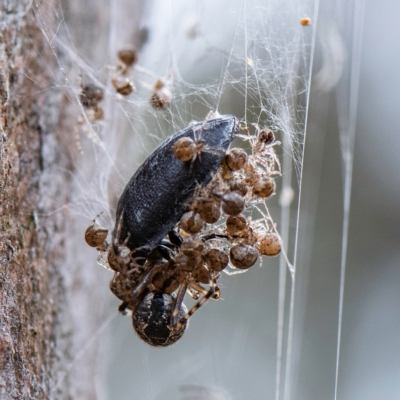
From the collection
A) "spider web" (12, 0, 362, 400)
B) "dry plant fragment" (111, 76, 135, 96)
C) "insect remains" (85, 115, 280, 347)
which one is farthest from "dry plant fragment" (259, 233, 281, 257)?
"dry plant fragment" (111, 76, 135, 96)

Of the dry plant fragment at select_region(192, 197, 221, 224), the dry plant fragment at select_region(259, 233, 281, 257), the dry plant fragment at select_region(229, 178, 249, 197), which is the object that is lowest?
the dry plant fragment at select_region(259, 233, 281, 257)

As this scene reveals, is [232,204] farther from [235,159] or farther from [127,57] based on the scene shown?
[127,57]

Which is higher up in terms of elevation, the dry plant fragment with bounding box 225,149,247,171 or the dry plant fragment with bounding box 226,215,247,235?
the dry plant fragment with bounding box 225,149,247,171

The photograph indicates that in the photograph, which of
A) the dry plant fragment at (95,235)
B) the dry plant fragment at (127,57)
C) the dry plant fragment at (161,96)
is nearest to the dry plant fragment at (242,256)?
the dry plant fragment at (95,235)

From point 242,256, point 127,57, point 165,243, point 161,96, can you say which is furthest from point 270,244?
point 127,57

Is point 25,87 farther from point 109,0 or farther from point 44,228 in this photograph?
point 109,0

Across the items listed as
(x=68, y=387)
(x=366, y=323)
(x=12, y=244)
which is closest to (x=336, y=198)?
(x=366, y=323)

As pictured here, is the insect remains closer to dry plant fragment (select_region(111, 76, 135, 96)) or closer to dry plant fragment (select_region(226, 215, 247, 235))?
dry plant fragment (select_region(226, 215, 247, 235))

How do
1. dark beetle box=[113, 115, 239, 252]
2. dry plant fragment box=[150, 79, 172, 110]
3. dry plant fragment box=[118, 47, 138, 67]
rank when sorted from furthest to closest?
dry plant fragment box=[118, 47, 138, 67] → dry plant fragment box=[150, 79, 172, 110] → dark beetle box=[113, 115, 239, 252]
